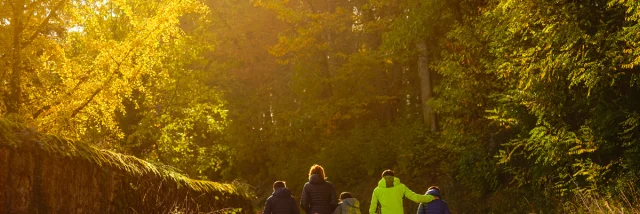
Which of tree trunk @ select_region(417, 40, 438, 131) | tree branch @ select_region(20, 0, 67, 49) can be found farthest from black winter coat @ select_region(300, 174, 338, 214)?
tree trunk @ select_region(417, 40, 438, 131)

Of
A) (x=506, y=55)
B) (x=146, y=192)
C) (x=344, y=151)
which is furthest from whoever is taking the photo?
(x=344, y=151)

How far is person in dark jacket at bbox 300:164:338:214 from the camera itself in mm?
13344

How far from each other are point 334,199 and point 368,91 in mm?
20958

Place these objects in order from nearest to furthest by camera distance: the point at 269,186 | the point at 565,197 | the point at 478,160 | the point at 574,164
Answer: the point at 574,164 → the point at 565,197 → the point at 478,160 → the point at 269,186

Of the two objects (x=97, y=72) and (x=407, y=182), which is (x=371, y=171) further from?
(x=97, y=72)

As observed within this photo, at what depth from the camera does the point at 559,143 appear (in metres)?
16.3

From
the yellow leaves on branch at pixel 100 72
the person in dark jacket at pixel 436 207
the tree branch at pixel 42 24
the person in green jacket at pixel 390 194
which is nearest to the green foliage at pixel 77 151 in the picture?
the yellow leaves on branch at pixel 100 72

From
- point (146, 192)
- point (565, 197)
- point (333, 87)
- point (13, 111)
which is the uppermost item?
point (333, 87)

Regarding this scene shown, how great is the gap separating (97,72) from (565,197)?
33.2 ft

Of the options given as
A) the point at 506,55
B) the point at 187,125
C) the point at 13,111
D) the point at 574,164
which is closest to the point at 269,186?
the point at 187,125

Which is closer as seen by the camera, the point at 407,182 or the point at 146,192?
the point at 146,192

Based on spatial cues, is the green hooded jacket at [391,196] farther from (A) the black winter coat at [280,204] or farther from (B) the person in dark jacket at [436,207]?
(A) the black winter coat at [280,204]

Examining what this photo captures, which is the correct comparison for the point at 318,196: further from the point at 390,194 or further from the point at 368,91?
the point at 368,91

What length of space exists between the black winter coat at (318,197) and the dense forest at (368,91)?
349 centimetres
